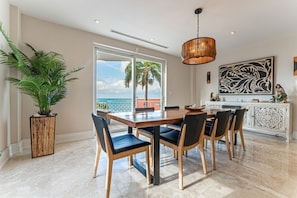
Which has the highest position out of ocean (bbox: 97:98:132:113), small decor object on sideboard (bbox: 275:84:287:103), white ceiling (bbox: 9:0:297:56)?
white ceiling (bbox: 9:0:297:56)

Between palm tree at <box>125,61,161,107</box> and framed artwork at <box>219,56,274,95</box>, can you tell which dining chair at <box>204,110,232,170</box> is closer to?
framed artwork at <box>219,56,274,95</box>

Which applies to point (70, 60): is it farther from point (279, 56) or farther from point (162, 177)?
point (279, 56)

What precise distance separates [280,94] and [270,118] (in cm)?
62

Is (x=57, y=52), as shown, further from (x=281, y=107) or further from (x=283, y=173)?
(x=281, y=107)

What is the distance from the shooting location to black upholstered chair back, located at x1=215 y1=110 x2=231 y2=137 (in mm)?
2256

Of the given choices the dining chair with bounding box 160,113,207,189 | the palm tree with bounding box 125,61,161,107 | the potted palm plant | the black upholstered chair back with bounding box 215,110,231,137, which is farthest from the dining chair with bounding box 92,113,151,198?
the palm tree with bounding box 125,61,161,107

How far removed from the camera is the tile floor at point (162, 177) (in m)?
1.66

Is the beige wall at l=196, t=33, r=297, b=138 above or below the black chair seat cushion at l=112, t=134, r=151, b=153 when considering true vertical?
above

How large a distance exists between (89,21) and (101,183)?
2.99 m

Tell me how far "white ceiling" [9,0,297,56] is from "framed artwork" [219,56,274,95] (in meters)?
0.71

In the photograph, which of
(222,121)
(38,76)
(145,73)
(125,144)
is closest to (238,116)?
(222,121)

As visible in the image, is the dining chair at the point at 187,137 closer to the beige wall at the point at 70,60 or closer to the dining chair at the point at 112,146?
the dining chair at the point at 112,146

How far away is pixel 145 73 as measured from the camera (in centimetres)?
493

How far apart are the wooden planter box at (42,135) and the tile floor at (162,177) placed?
14 cm
